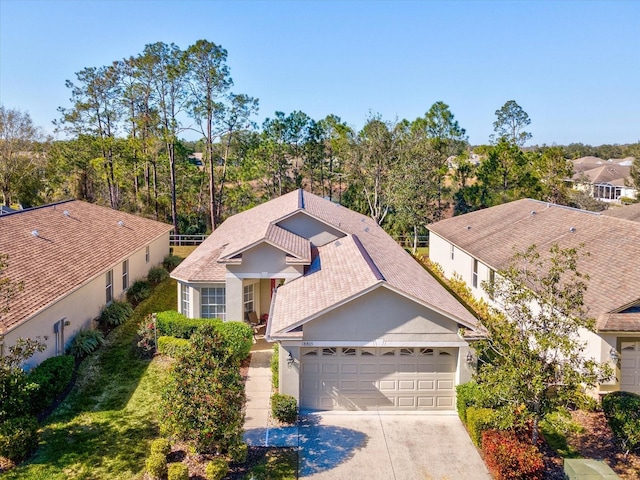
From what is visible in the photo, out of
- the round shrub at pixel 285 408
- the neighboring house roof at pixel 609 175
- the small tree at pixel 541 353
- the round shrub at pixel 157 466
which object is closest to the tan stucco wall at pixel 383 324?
the round shrub at pixel 285 408

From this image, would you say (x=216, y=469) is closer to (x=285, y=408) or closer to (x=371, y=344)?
(x=285, y=408)

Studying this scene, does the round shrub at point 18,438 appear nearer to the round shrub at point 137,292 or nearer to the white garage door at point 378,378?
the white garage door at point 378,378

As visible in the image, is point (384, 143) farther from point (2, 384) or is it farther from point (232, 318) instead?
point (2, 384)

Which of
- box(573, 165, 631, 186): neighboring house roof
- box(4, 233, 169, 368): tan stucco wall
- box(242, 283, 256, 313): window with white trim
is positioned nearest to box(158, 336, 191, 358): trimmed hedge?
box(242, 283, 256, 313): window with white trim

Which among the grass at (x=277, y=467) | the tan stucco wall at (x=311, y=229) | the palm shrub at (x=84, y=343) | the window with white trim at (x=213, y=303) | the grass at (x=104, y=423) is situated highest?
the tan stucco wall at (x=311, y=229)

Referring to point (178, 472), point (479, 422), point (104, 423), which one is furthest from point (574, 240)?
point (104, 423)

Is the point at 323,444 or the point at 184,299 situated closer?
the point at 323,444
